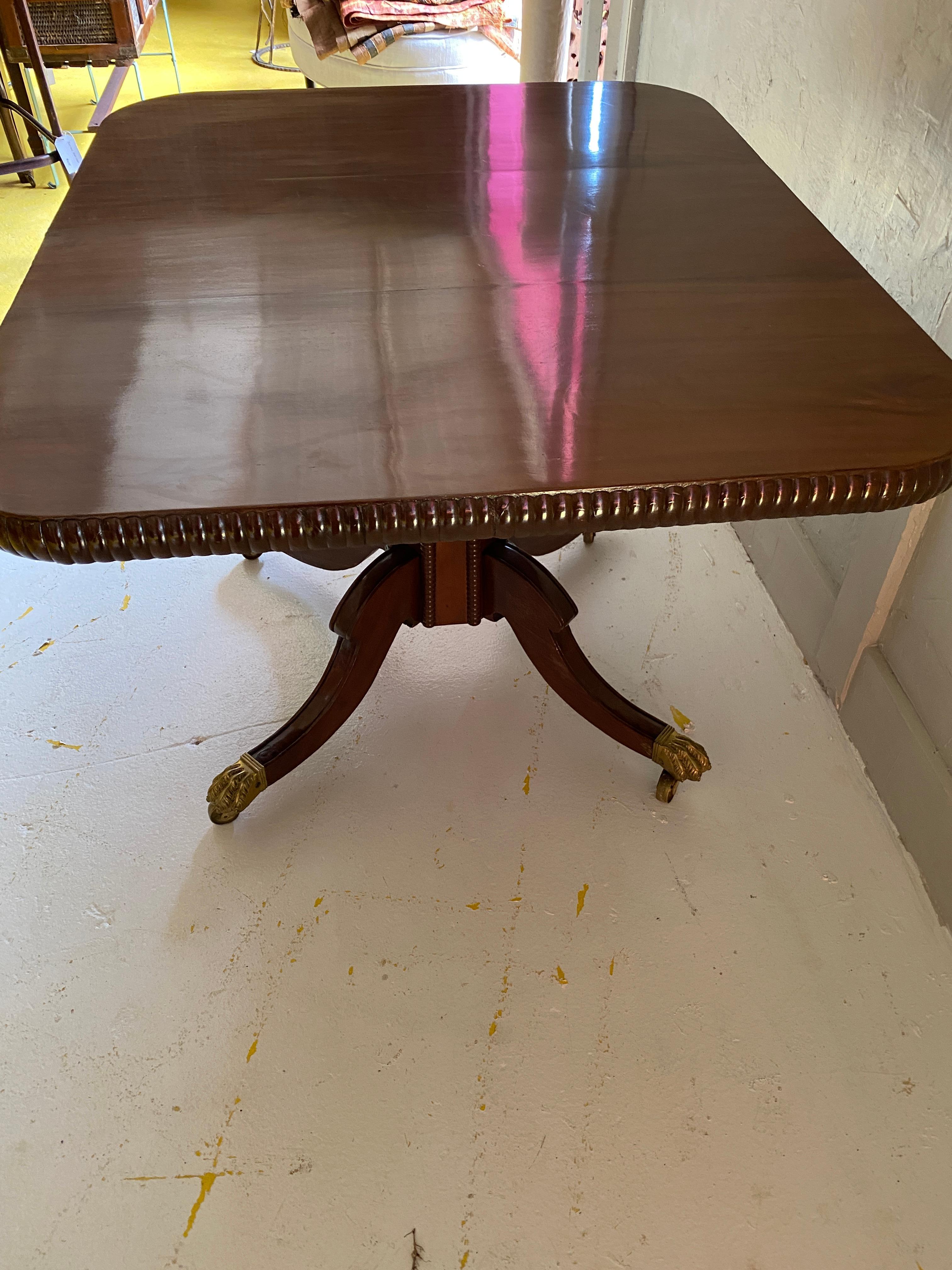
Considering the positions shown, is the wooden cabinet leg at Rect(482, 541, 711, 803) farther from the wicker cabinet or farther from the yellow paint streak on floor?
the wicker cabinet

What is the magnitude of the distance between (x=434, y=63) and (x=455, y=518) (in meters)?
2.25

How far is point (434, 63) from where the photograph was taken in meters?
2.48

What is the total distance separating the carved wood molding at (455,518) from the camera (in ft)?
2.20

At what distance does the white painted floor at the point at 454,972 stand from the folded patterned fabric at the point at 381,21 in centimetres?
171

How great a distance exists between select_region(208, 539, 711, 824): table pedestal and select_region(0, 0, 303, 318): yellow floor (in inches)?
61.0

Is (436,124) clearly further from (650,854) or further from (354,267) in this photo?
(650,854)

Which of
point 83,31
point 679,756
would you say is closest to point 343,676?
point 679,756

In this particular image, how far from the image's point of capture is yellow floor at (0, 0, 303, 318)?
8.52ft

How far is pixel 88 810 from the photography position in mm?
1276

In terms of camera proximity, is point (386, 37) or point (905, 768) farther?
point (386, 37)

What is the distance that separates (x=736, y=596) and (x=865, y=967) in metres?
0.67

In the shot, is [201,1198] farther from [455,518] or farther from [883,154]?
[883,154]

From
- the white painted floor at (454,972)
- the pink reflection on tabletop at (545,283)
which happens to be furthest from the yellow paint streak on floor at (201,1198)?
the pink reflection on tabletop at (545,283)

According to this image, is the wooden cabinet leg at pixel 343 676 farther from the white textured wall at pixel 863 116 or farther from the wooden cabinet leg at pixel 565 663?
the white textured wall at pixel 863 116
